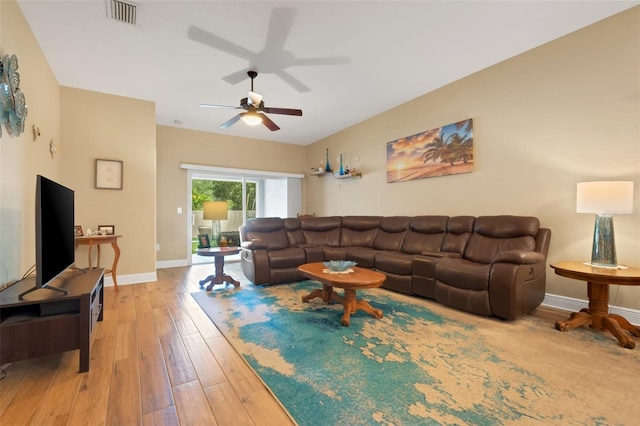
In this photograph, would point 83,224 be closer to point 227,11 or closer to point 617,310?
point 227,11

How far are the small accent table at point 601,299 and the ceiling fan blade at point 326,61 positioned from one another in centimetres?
296

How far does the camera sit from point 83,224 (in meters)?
3.79

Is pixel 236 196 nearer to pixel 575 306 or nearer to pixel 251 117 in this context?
pixel 251 117

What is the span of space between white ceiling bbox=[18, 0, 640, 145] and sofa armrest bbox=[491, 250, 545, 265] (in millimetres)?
2169

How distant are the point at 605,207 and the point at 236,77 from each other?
399cm

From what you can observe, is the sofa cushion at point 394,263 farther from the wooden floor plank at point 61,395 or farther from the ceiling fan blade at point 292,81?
the wooden floor plank at point 61,395

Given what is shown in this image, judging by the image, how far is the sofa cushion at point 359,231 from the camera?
469cm

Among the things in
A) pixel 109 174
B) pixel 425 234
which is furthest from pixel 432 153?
pixel 109 174

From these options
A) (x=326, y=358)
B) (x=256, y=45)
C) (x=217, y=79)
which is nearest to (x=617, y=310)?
(x=326, y=358)

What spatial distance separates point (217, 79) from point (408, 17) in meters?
2.38

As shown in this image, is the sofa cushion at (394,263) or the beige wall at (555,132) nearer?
the beige wall at (555,132)

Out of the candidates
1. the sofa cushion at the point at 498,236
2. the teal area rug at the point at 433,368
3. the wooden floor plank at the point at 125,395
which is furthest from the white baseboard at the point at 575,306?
the wooden floor plank at the point at 125,395

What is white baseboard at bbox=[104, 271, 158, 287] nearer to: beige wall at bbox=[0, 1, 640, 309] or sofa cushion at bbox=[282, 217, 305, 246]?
beige wall at bbox=[0, 1, 640, 309]

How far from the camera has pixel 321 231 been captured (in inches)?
198
